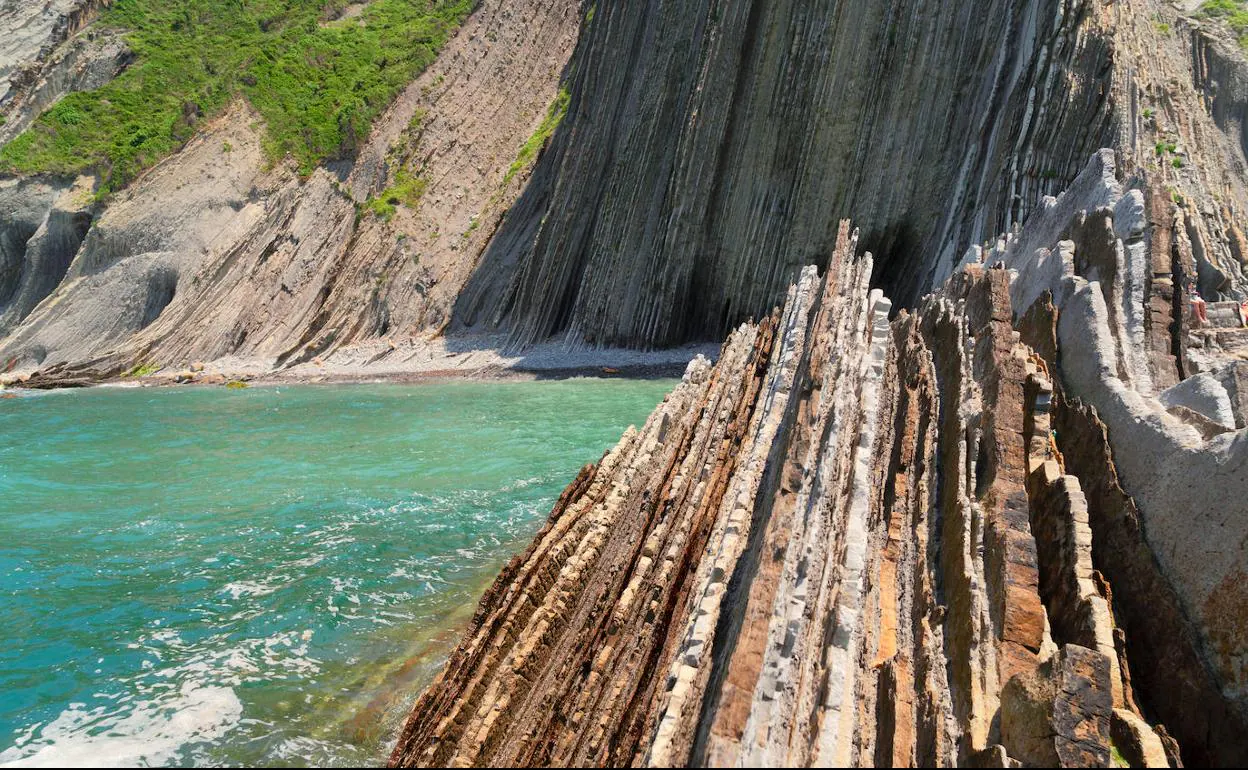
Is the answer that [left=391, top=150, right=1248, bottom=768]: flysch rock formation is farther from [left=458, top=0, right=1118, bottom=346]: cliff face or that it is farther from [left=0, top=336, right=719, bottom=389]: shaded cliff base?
[left=0, top=336, right=719, bottom=389]: shaded cliff base

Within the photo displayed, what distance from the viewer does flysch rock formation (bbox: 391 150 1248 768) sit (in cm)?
293

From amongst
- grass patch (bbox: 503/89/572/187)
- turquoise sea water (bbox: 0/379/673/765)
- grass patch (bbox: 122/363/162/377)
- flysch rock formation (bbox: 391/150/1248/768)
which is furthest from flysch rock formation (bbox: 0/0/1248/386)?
turquoise sea water (bbox: 0/379/673/765)

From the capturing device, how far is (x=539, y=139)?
32.5 meters

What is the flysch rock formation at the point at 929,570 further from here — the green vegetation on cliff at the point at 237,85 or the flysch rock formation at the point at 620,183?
the green vegetation on cliff at the point at 237,85

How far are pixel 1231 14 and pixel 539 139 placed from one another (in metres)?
25.6

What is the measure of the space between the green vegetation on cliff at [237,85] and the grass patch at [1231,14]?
106 feet

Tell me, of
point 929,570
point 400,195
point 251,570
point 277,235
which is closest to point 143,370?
point 277,235

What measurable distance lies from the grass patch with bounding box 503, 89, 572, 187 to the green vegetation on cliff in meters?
8.10

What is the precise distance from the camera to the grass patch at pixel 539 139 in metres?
32.1

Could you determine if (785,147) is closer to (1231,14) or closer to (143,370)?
(1231,14)

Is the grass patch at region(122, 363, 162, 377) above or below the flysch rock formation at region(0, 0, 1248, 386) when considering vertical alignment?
below

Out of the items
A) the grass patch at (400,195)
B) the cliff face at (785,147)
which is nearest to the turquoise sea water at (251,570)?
the cliff face at (785,147)

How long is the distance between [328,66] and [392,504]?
36.0 metres

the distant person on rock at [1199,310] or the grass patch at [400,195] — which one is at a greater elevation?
the grass patch at [400,195]
